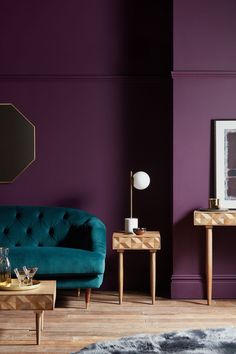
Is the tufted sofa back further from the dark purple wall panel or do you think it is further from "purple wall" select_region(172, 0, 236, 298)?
the dark purple wall panel

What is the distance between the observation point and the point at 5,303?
3.74 m

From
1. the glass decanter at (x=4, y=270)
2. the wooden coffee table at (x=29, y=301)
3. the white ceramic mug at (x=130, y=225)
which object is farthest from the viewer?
the white ceramic mug at (x=130, y=225)

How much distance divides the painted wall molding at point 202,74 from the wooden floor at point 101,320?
6.76ft

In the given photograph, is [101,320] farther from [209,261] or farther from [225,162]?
[225,162]

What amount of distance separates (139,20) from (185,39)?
2.23 ft

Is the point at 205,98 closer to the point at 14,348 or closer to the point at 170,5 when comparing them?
the point at 170,5

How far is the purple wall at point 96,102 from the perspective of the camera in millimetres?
5914

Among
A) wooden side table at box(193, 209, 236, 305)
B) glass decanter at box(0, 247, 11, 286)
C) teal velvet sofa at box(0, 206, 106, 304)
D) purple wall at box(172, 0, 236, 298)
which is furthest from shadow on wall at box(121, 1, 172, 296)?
glass decanter at box(0, 247, 11, 286)

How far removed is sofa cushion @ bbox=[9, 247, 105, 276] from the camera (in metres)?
4.88

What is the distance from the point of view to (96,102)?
5.96 m

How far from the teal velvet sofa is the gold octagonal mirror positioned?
41 centimetres

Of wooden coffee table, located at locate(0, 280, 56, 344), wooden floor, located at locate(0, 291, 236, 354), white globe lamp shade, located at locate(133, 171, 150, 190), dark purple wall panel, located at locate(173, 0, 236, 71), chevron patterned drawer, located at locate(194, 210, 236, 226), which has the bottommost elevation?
wooden floor, located at locate(0, 291, 236, 354)

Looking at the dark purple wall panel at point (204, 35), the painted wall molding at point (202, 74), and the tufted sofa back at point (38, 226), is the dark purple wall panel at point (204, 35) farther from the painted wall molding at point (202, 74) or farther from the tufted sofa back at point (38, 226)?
the tufted sofa back at point (38, 226)

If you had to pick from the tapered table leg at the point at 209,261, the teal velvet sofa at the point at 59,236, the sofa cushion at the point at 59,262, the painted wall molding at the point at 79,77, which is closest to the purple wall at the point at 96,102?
the painted wall molding at the point at 79,77
